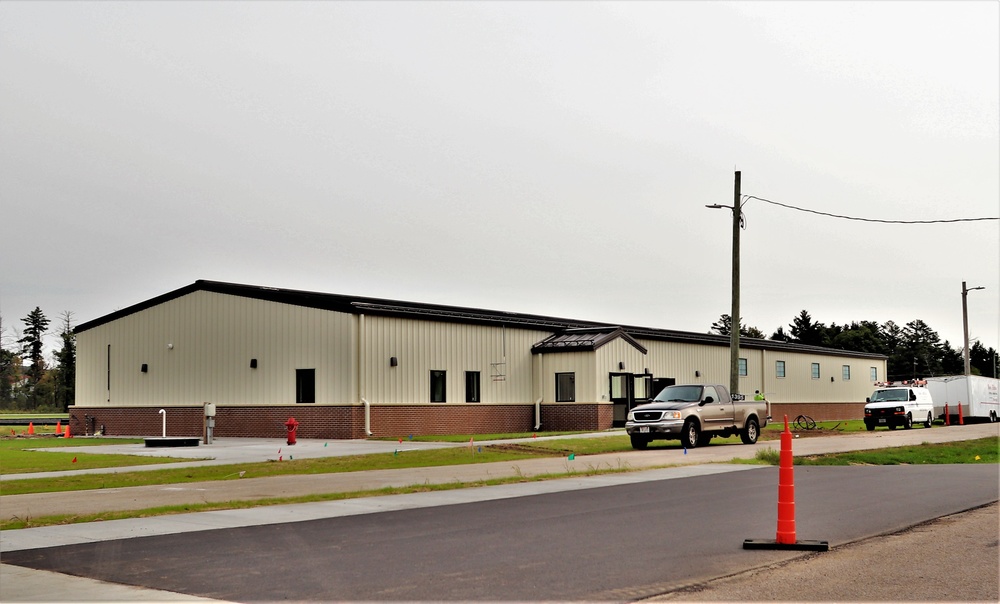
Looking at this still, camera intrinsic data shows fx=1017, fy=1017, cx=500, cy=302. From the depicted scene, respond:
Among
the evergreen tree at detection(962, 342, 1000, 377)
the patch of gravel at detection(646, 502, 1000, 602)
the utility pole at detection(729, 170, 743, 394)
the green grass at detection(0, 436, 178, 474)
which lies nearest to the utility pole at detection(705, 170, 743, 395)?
the utility pole at detection(729, 170, 743, 394)

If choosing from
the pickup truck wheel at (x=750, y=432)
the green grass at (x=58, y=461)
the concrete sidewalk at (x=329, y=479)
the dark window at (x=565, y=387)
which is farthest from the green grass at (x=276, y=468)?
the dark window at (x=565, y=387)

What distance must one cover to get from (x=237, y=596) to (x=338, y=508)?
6229 millimetres

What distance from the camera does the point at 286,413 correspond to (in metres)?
38.0

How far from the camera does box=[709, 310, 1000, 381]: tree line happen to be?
115062 mm

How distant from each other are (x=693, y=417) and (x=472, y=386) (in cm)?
1385

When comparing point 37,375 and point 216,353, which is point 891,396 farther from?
point 37,375

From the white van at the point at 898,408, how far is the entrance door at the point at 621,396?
10077 mm

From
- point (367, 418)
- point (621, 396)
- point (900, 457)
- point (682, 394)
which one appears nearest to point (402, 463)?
point (682, 394)

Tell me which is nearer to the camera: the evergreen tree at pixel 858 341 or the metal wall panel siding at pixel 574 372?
the metal wall panel siding at pixel 574 372

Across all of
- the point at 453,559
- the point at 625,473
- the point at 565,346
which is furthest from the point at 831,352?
the point at 453,559

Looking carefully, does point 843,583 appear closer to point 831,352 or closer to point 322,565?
point 322,565

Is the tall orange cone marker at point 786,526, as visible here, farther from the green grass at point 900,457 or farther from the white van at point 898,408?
the white van at point 898,408

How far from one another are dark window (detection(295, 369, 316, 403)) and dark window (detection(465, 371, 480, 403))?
645 centimetres

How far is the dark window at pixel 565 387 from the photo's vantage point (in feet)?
140
